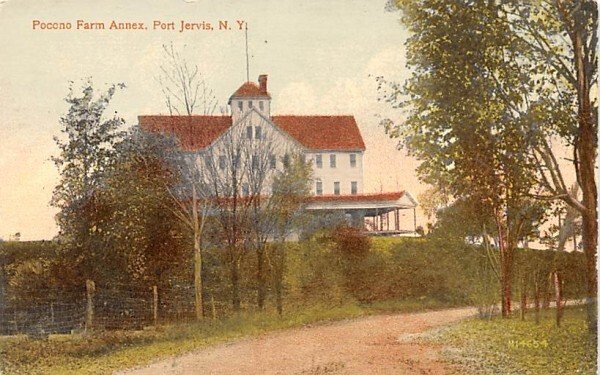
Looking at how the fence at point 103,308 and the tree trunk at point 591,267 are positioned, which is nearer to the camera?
the fence at point 103,308

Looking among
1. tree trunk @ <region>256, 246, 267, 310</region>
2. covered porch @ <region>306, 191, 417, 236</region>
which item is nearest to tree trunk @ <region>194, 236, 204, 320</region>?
tree trunk @ <region>256, 246, 267, 310</region>

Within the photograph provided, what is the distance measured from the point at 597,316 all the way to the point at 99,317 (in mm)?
2774

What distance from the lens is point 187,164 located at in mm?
4703

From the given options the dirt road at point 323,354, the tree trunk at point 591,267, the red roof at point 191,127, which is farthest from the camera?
the tree trunk at point 591,267

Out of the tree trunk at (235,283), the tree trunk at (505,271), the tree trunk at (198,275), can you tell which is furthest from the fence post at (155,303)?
the tree trunk at (505,271)

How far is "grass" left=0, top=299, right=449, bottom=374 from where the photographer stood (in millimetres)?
4598

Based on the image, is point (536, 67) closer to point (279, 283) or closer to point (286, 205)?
point (286, 205)

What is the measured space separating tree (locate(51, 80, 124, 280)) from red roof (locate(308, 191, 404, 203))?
1155 millimetres

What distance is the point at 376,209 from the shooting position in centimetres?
476

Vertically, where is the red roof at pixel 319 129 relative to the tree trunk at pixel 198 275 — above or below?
above

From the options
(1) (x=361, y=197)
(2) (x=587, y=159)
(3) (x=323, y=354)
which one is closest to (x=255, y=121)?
(1) (x=361, y=197)

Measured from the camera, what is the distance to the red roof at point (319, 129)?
4.66m

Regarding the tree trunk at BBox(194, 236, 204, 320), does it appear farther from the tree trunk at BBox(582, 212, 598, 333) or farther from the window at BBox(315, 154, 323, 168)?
the tree trunk at BBox(582, 212, 598, 333)

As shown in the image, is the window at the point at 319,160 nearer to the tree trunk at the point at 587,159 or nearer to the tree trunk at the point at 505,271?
the tree trunk at the point at 505,271
